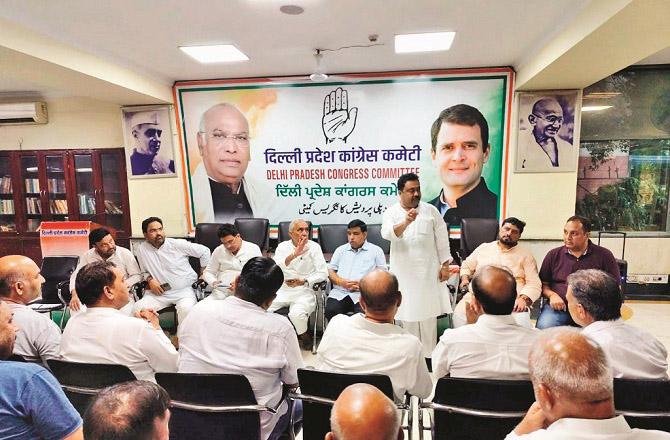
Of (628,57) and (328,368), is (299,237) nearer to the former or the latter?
(328,368)

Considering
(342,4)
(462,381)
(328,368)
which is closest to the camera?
(462,381)

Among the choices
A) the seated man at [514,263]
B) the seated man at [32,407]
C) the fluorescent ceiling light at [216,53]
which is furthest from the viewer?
the fluorescent ceiling light at [216,53]

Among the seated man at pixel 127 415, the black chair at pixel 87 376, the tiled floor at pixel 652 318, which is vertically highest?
the seated man at pixel 127 415

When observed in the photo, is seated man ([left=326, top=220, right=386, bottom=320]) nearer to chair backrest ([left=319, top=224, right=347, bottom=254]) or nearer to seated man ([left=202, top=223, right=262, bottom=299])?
chair backrest ([left=319, top=224, right=347, bottom=254])

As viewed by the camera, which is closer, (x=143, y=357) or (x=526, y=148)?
(x=143, y=357)

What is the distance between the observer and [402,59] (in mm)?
4164

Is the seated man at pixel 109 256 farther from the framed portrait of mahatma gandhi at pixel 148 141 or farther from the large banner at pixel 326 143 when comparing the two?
the framed portrait of mahatma gandhi at pixel 148 141

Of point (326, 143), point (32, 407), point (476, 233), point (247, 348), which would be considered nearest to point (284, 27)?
point (326, 143)

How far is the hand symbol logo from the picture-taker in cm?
480

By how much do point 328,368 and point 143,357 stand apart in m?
0.80

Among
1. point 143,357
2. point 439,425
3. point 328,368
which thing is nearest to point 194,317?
point 143,357

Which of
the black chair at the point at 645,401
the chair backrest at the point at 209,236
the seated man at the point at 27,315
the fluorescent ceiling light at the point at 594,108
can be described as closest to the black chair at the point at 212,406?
the seated man at the point at 27,315

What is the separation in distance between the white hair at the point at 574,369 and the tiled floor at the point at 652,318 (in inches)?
94.0

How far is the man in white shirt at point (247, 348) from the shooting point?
1.63 m
